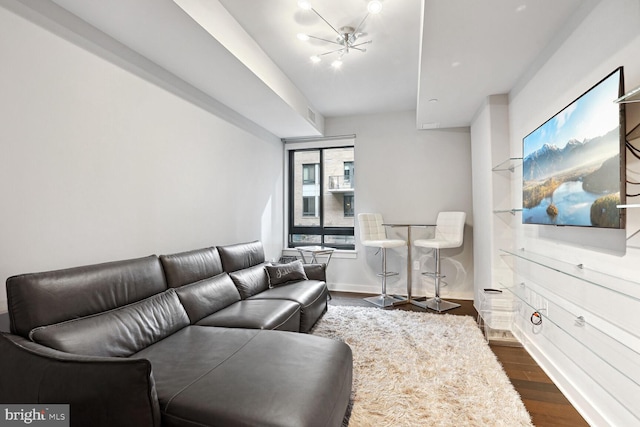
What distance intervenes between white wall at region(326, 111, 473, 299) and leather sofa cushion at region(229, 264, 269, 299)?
70.2 inches

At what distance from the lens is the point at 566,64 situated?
1991mm

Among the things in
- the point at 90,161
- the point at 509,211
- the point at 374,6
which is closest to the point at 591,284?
the point at 509,211

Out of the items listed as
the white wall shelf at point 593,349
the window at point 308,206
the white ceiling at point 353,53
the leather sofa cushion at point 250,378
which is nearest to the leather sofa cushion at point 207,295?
the leather sofa cushion at point 250,378

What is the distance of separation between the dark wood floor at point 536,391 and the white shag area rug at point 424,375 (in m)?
0.07

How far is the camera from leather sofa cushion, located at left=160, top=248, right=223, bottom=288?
2295 millimetres

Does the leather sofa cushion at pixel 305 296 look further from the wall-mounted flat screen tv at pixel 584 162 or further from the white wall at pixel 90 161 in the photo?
the wall-mounted flat screen tv at pixel 584 162

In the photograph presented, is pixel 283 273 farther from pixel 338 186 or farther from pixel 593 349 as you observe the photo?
pixel 593 349

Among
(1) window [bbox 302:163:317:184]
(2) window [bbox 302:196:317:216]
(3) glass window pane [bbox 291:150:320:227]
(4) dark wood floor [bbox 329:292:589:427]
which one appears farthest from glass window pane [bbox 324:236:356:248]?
(4) dark wood floor [bbox 329:292:589:427]

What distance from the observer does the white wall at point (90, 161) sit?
163 cm

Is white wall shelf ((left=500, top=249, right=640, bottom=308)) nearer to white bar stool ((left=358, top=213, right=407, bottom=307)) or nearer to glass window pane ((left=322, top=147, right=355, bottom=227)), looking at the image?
white bar stool ((left=358, top=213, right=407, bottom=307))

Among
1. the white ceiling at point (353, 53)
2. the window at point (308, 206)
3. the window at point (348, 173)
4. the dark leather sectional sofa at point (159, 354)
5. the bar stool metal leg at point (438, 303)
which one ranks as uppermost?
the white ceiling at point (353, 53)

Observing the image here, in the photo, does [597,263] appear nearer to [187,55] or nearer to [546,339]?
[546,339]

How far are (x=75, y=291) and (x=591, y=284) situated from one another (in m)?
2.85

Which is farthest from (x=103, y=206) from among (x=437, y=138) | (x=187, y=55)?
(x=437, y=138)
